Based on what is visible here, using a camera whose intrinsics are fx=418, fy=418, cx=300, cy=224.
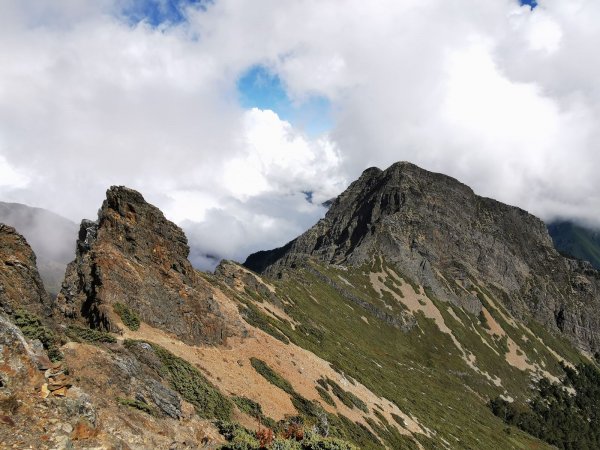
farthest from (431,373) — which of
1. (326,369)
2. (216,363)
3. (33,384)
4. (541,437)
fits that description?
(33,384)

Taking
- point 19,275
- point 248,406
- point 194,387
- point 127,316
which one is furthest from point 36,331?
point 248,406

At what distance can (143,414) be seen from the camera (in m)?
22.7

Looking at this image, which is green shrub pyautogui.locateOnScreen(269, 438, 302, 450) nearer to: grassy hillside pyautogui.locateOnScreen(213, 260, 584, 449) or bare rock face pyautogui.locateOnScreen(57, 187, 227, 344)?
bare rock face pyautogui.locateOnScreen(57, 187, 227, 344)

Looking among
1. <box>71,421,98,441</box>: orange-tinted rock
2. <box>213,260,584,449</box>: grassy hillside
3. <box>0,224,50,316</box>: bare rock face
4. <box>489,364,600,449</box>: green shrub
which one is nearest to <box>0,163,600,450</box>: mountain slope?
<box>71,421,98,441</box>: orange-tinted rock

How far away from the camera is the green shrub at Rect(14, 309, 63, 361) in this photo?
21641 mm

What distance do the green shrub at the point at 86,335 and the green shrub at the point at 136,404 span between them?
598 cm

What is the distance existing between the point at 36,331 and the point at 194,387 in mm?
12881

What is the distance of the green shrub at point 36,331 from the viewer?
71.0ft

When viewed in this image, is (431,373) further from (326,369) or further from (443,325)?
(326,369)

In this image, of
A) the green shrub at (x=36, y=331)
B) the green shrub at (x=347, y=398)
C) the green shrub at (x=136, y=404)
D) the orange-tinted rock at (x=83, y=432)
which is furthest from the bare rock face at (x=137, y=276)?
the green shrub at (x=347, y=398)

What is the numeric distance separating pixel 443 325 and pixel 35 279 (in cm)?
18319

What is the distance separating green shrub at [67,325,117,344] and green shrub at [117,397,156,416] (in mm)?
5979

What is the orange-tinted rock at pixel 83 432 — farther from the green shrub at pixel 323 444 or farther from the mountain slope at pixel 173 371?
the green shrub at pixel 323 444

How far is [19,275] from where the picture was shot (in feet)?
85.3
